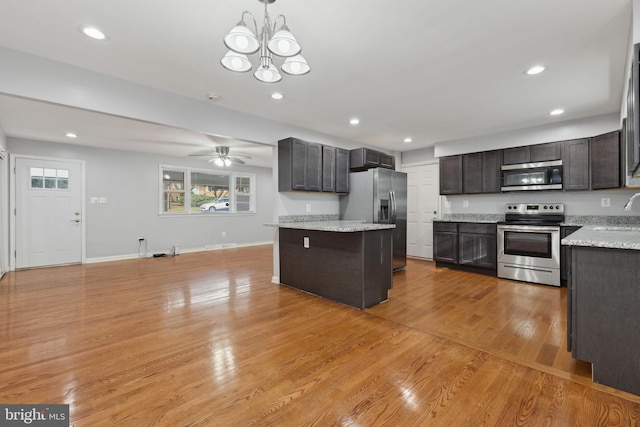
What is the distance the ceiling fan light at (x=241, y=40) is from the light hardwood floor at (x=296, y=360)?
214 centimetres

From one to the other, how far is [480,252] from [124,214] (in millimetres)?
7365

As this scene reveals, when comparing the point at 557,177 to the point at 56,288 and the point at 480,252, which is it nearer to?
the point at 480,252

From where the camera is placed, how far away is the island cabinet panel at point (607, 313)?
1.73 metres

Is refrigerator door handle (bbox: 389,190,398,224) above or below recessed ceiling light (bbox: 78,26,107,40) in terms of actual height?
below

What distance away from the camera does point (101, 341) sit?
8.09ft

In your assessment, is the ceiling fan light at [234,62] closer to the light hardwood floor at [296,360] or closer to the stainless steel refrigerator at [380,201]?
the light hardwood floor at [296,360]

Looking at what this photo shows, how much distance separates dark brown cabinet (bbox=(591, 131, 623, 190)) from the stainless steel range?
0.65 meters

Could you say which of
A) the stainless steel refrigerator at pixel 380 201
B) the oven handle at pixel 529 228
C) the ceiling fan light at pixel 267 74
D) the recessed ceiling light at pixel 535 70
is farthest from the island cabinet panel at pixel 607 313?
the stainless steel refrigerator at pixel 380 201

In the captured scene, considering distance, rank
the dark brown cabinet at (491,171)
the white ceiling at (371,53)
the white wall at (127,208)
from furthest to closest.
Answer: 1. the white wall at (127,208)
2. the dark brown cabinet at (491,171)
3. the white ceiling at (371,53)

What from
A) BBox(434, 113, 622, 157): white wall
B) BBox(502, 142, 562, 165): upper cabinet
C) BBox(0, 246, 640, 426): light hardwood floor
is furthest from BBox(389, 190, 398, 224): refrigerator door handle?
BBox(502, 142, 562, 165): upper cabinet

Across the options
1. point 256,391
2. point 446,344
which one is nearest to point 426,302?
point 446,344

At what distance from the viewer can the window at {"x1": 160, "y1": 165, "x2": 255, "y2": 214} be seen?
24.1ft

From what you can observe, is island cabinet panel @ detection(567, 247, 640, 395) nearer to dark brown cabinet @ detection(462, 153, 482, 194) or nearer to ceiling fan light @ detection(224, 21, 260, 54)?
ceiling fan light @ detection(224, 21, 260, 54)

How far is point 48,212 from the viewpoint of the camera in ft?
18.7
